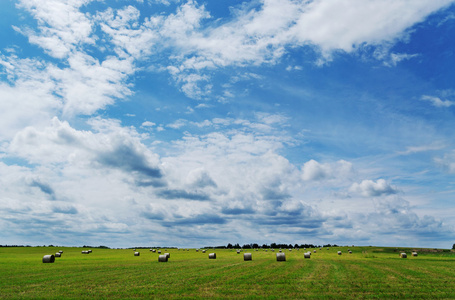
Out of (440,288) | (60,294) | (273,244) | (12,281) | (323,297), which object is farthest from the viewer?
(273,244)

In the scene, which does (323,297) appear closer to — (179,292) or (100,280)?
(179,292)

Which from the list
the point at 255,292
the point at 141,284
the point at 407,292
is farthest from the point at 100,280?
the point at 407,292

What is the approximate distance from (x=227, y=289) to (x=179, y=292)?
2756mm

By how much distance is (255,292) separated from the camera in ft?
61.9

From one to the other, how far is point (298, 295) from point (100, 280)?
14351 mm

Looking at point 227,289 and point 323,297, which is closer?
point 323,297

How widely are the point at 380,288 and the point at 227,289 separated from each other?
9058 millimetres

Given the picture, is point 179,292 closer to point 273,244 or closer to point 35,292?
point 35,292

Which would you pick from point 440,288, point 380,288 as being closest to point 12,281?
point 380,288

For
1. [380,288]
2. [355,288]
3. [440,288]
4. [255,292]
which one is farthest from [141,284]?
[440,288]

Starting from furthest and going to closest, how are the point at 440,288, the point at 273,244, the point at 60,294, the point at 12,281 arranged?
the point at 273,244 < the point at 12,281 < the point at 440,288 < the point at 60,294

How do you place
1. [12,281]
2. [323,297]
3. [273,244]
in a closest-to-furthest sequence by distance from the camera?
[323,297]
[12,281]
[273,244]

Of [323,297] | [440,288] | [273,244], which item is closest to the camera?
[323,297]

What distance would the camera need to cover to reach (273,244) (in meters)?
180
